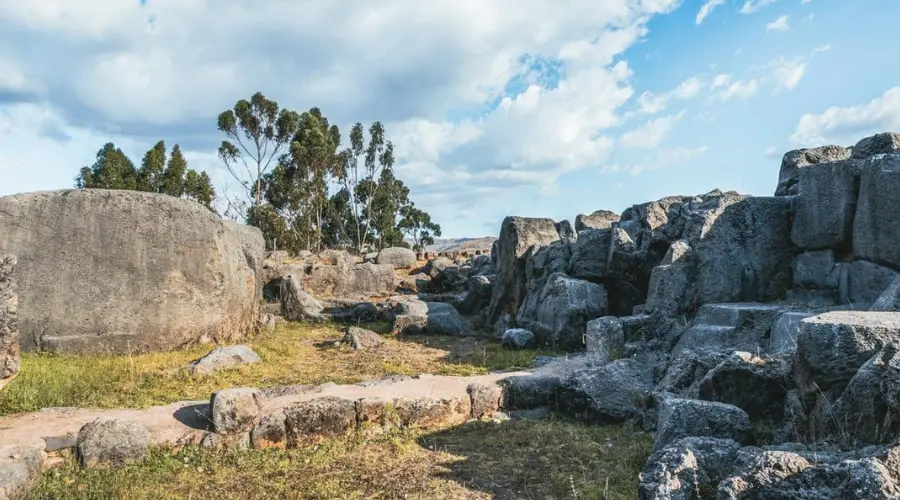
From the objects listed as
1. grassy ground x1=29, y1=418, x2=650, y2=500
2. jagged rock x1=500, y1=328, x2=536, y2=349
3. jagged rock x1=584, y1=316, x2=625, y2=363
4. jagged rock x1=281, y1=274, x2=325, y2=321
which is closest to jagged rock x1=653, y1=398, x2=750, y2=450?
grassy ground x1=29, y1=418, x2=650, y2=500

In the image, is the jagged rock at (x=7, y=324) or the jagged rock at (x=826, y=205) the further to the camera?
the jagged rock at (x=826, y=205)

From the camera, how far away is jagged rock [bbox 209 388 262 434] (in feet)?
22.9

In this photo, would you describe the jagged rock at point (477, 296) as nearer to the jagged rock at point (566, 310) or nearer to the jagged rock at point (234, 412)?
the jagged rock at point (566, 310)

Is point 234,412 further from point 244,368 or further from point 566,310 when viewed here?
point 566,310

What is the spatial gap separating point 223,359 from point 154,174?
38659mm

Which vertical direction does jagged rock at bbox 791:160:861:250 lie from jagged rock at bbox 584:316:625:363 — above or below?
above

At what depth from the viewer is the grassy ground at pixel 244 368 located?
827 cm

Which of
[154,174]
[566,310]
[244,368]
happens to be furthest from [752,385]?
[154,174]

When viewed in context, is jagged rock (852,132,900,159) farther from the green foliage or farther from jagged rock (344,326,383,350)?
the green foliage

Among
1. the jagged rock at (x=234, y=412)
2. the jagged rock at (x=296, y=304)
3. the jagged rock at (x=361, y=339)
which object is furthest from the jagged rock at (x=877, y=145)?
the jagged rock at (x=296, y=304)

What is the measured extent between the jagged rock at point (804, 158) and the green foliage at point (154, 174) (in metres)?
39.4

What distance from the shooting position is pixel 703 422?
19.1ft

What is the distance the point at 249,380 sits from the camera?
997cm

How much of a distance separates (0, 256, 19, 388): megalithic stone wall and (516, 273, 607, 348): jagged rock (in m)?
9.46
